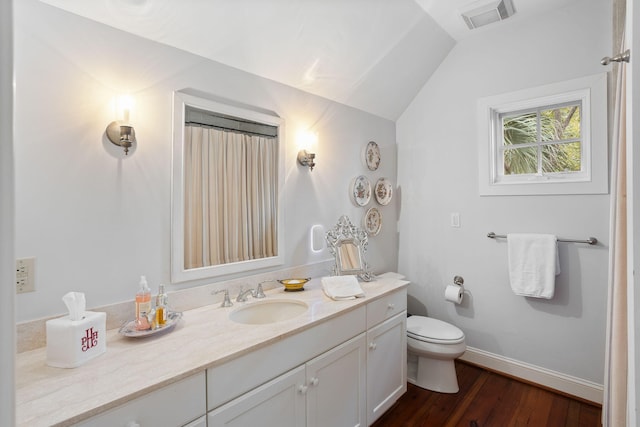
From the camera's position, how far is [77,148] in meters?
1.25

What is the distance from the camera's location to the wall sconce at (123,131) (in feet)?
4.31

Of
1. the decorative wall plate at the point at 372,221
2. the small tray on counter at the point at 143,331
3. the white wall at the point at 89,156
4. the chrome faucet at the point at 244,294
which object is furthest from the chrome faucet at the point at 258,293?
the decorative wall plate at the point at 372,221

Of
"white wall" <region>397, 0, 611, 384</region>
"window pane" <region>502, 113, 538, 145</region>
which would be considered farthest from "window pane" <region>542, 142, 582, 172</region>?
"white wall" <region>397, 0, 611, 384</region>

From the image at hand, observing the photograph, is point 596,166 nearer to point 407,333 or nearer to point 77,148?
point 407,333

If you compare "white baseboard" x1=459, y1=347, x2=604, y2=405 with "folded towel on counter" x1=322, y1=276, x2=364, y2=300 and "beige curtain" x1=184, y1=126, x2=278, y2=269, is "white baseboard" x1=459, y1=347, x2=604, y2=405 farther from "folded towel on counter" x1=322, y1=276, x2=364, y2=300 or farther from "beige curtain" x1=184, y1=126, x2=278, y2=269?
"beige curtain" x1=184, y1=126, x2=278, y2=269

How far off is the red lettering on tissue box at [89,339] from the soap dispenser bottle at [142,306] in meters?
0.17

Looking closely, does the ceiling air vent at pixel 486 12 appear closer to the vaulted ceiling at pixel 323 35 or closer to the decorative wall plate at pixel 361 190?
the vaulted ceiling at pixel 323 35

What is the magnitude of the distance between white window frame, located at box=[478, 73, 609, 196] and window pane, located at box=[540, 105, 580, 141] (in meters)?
0.06

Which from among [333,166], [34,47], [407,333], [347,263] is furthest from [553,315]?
[34,47]

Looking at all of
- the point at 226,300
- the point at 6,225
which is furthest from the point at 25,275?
the point at 6,225

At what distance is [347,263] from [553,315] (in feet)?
5.07

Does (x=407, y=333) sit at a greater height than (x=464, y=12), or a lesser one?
lesser

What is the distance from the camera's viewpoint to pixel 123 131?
1.31m

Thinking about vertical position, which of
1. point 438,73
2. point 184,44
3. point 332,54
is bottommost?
point 184,44
